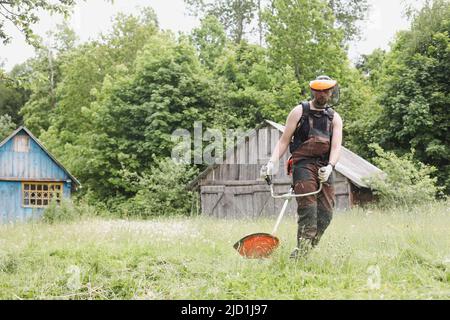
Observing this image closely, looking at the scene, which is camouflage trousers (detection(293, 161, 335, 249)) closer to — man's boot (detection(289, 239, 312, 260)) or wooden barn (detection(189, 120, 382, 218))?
man's boot (detection(289, 239, 312, 260))

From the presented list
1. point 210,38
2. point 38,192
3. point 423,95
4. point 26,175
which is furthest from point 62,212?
point 210,38

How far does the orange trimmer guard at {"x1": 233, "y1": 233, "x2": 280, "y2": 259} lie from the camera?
5.73 m

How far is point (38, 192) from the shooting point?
27.0 m

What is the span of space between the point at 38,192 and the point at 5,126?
22.1m

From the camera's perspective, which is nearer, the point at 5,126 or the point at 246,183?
the point at 246,183

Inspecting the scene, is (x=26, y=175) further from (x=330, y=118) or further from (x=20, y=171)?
(x=330, y=118)

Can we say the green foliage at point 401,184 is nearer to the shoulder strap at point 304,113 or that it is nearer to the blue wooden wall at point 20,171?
the shoulder strap at point 304,113

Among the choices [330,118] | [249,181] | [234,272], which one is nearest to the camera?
[234,272]

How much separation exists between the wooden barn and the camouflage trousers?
17052 mm

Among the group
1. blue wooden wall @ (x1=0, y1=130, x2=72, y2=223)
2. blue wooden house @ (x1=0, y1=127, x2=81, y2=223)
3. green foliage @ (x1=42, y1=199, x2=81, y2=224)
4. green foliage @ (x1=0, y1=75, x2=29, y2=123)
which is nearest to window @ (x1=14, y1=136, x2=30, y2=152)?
blue wooden house @ (x1=0, y1=127, x2=81, y2=223)

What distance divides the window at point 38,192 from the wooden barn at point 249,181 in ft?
22.2

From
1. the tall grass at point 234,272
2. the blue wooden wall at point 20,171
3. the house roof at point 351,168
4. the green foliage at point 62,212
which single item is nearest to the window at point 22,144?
the blue wooden wall at point 20,171
